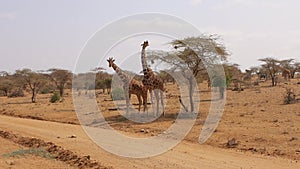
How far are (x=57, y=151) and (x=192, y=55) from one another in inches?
438

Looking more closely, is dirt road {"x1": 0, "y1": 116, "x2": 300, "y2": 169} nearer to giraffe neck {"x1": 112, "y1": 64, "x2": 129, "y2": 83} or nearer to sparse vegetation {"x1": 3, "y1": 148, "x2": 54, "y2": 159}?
sparse vegetation {"x1": 3, "y1": 148, "x2": 54, "y2": 159}

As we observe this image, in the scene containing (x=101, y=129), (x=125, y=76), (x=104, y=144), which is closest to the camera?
(x=104, y=144)

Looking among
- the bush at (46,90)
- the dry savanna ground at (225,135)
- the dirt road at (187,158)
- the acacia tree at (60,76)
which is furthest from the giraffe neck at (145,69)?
the bush at (46,90)

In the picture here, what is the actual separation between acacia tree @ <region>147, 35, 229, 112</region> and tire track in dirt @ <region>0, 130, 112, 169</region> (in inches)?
362

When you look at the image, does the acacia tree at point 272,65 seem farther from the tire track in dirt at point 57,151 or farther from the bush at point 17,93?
the tire track in dirt at point 57,151

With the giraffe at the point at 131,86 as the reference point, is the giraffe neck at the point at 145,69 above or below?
above

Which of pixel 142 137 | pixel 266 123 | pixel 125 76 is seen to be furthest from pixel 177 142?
pixel 125 76

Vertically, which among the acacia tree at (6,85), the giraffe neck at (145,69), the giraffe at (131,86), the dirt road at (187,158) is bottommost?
the dirt road at (187,158)

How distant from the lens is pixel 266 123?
17406mm

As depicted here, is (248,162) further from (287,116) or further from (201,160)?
(287,116)

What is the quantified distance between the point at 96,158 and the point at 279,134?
6.99m

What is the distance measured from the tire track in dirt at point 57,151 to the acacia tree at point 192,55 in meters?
9.19

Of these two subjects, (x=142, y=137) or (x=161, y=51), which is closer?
(x=142, y=137)

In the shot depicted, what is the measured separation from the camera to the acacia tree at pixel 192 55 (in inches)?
849
